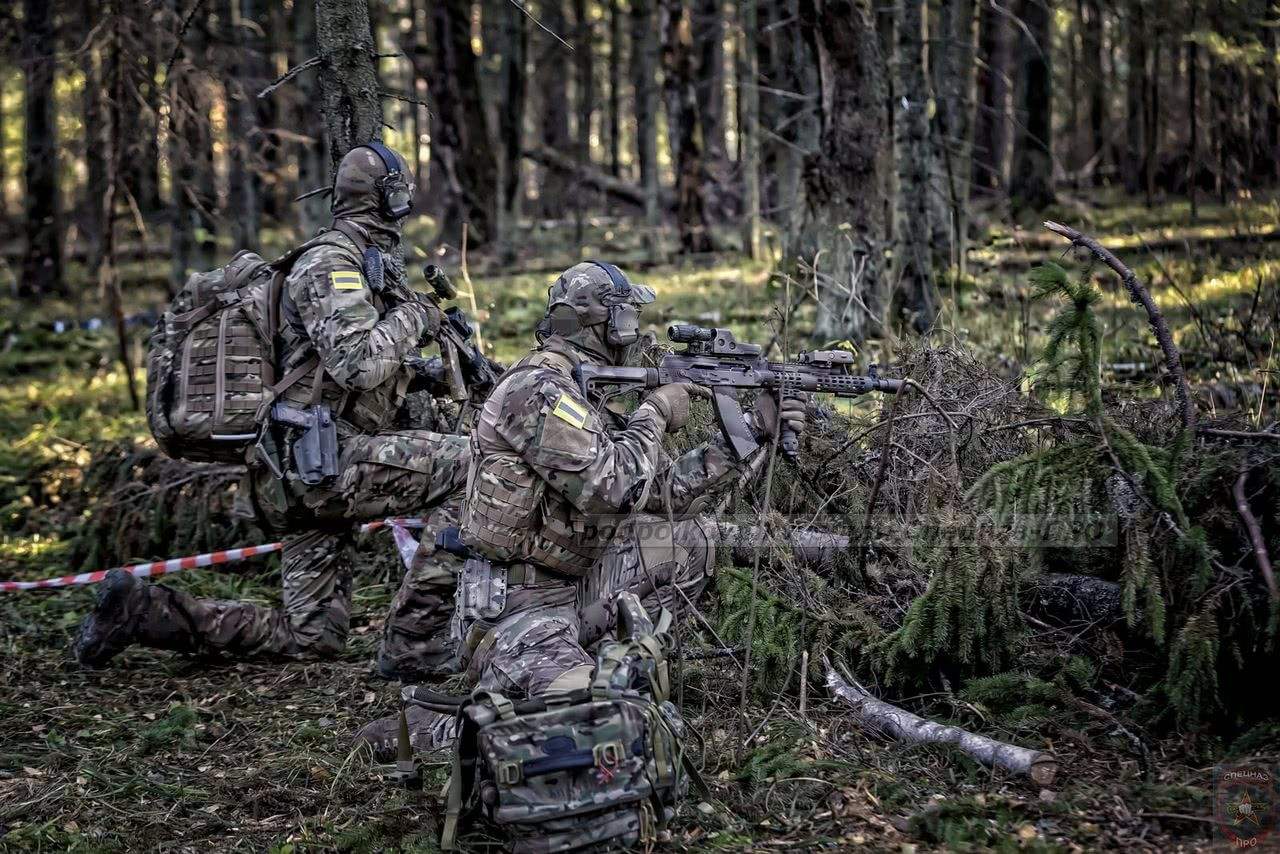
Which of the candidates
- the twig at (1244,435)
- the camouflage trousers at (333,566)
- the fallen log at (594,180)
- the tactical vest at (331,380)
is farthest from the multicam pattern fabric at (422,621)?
the fallen log at (594,180)

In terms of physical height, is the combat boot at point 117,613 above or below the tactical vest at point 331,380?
below

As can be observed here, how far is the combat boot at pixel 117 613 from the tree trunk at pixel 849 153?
5.27 metres

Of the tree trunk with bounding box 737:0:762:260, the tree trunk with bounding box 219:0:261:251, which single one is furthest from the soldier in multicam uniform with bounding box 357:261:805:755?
the tree trunk with bounding box 737:0:762:260

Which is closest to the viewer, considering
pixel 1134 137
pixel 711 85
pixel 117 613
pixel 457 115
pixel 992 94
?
pixel 117 613

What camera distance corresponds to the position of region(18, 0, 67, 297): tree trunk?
14070 millimetres

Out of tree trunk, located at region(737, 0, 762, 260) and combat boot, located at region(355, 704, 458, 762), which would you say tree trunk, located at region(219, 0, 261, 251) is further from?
combat boot, located at region(355, 704, 458, 762)

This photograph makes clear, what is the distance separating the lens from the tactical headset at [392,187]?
6.07 meters

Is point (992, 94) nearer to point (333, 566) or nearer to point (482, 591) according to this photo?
point (333, 566)

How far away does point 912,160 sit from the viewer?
9523 millimetres

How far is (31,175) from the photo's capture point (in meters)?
15.7

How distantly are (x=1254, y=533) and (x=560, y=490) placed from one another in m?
2.48

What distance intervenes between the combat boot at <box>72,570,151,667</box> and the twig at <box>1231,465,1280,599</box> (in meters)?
4.91

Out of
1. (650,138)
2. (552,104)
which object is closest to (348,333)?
(650,138)

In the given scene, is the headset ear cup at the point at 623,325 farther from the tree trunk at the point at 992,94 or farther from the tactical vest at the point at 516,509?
the tree trunk at the point at 992,94
